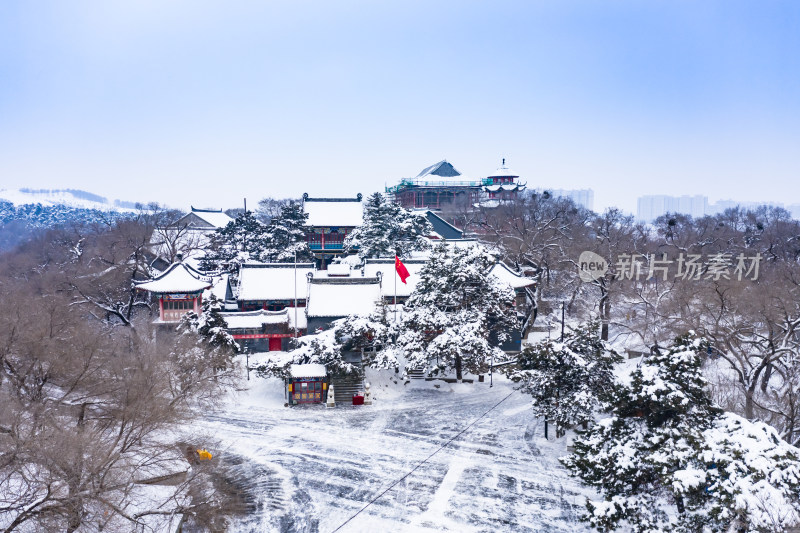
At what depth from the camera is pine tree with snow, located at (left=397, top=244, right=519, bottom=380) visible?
861 inches

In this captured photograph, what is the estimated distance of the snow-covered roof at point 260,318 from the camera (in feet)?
84.8

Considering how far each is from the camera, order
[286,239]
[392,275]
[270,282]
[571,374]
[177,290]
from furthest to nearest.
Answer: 1. [286,239]
2. [392,275]
3. [270,282]
4. [177,290]
5. [571,374]

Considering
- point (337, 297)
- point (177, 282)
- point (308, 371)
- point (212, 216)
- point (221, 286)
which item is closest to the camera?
point (308, 371)

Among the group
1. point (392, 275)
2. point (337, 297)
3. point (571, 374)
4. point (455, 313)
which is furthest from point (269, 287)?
point (571, 374)

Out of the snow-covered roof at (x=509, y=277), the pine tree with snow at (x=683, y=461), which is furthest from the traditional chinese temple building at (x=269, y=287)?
the pine tree with snow at (x=683, y=461)

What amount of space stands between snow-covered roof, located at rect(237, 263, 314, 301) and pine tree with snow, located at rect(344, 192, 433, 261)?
252 inches

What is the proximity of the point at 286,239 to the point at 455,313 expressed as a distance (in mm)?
17485

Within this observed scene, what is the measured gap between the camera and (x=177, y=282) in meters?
27.6

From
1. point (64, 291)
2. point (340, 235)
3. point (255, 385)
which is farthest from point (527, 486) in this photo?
point (340, 235)

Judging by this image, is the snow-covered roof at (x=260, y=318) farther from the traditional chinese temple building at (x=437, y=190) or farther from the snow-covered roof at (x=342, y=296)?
the traditional chinese temple building at (x=437, y=190)

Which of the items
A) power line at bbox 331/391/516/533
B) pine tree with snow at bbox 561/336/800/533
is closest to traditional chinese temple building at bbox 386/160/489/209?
power line at bbox 331/391/516/533

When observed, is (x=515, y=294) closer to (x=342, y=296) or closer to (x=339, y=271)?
(x=342, y=296)

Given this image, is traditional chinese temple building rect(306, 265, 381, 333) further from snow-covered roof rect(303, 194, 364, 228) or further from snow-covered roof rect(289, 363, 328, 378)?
snow-covered roof rect(303, 194, 364, 228)

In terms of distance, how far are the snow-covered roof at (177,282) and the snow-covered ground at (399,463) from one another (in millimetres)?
7874
